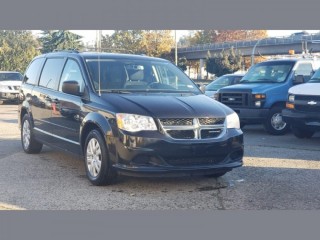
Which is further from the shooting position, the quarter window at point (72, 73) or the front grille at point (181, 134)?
the quarter window at point (72, 73)

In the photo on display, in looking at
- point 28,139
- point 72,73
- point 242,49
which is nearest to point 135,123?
point 72,73

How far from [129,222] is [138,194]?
1.12 m

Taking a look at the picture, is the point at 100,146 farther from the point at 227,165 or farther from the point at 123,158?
the point at 227,165

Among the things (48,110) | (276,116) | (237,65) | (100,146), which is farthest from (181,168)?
(237,65)

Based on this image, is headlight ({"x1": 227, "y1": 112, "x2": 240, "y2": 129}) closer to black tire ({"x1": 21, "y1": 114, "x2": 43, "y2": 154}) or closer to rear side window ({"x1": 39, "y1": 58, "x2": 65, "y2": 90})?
rear side window ({"x1": 39, "y1": 58, "x2": 65, "y2": 90})

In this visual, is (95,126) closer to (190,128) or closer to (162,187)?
(162,187)

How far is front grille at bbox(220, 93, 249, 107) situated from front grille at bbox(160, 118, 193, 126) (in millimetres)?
6586

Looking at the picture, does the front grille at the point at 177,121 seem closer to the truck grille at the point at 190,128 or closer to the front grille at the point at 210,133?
the truck grille at the point at 190,128

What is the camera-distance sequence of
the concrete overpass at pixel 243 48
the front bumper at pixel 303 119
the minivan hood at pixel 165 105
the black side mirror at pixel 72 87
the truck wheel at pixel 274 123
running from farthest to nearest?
the concrete overpass at pixel 243 48
the truck wheel at pixel 274 123
the front bumper at pixel 303 119
the black side mirror at pixel 72 87
the minivan hood at pixel 165 105

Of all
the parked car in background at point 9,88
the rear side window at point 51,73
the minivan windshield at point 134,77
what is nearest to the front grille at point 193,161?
the minivan windshield at point 134,77

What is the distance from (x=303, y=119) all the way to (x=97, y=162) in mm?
5452

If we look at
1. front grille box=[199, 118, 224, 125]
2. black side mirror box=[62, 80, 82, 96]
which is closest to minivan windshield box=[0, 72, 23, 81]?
black side mirror box=[62, 80, 82, 96]

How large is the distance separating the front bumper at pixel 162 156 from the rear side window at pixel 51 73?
7.68 ft

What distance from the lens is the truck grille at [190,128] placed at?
624cm
